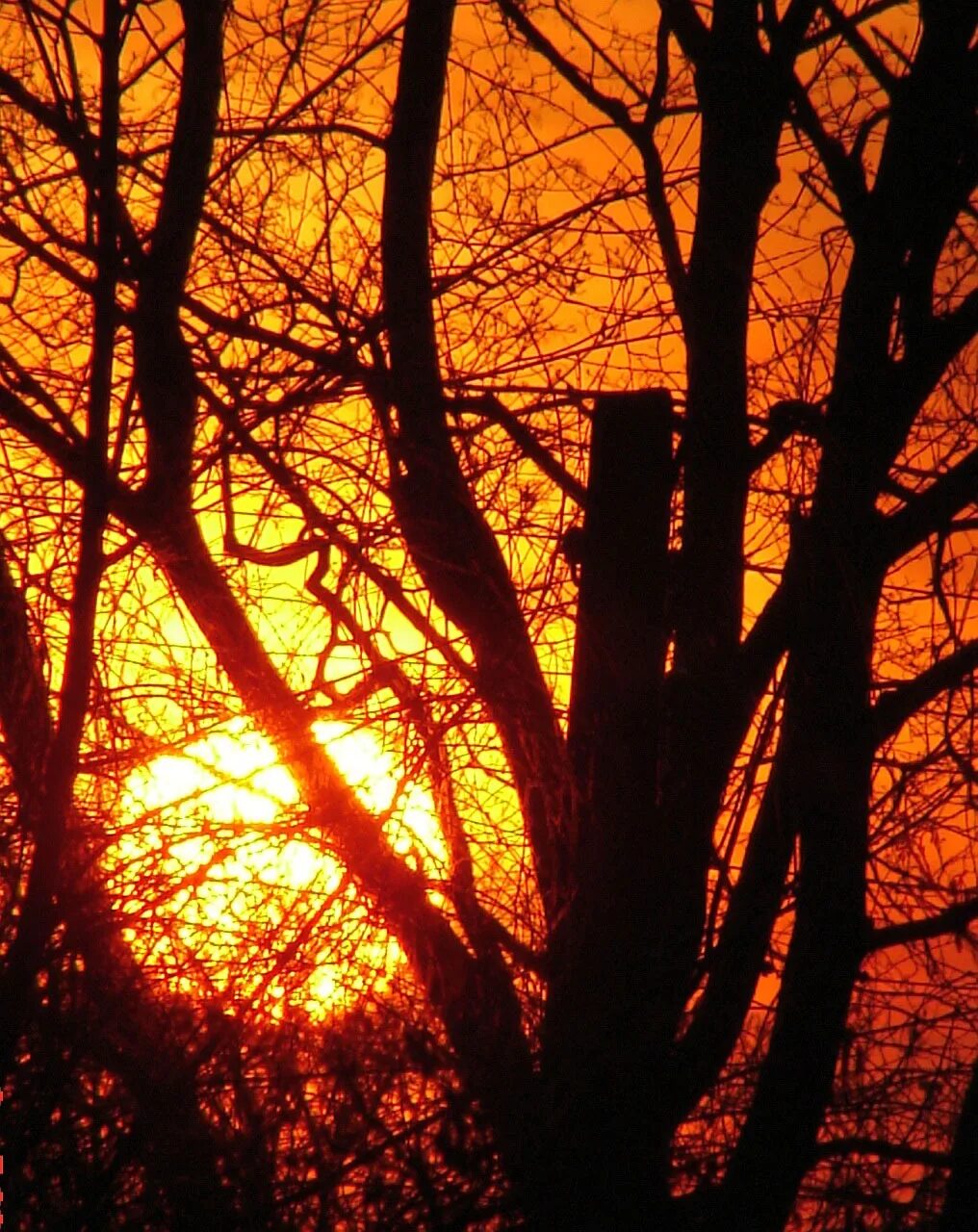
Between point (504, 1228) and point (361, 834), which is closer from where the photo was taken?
point (504, 1228)

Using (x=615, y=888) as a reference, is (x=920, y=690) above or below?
above

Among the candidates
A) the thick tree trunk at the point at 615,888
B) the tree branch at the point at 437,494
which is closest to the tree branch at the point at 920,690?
the thick tree trunk at the point at 615,888

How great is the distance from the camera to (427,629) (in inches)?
184

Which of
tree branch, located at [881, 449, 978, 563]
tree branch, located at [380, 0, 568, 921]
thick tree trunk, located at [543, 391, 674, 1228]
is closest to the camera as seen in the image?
A: thick tree trunk, located at [543, 391, 674, 1228]

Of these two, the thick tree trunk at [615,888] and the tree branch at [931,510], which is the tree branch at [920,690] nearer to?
the tree branch at [931,510]

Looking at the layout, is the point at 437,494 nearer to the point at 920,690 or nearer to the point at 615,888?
the point at 615,888

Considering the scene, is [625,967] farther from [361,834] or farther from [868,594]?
[868,594]

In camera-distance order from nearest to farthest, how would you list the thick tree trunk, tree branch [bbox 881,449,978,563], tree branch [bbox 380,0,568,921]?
the thick tree trunk
tree branch [bbox 881,449,978,563]
tree branch [bbox 380,0,568,921]

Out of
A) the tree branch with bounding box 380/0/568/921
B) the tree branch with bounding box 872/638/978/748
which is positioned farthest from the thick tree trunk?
the tree branch with bounding box 872/638/978/748

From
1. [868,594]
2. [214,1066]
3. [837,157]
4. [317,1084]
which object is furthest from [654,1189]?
[837,157]

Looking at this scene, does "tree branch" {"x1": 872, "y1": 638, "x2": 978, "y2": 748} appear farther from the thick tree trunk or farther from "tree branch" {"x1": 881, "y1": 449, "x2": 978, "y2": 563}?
the thick tree trunk

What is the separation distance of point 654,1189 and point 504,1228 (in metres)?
0.43

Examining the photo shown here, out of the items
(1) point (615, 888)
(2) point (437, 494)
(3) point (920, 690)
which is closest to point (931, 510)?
(3) point (920, 690)

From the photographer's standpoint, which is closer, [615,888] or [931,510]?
[615,888]
